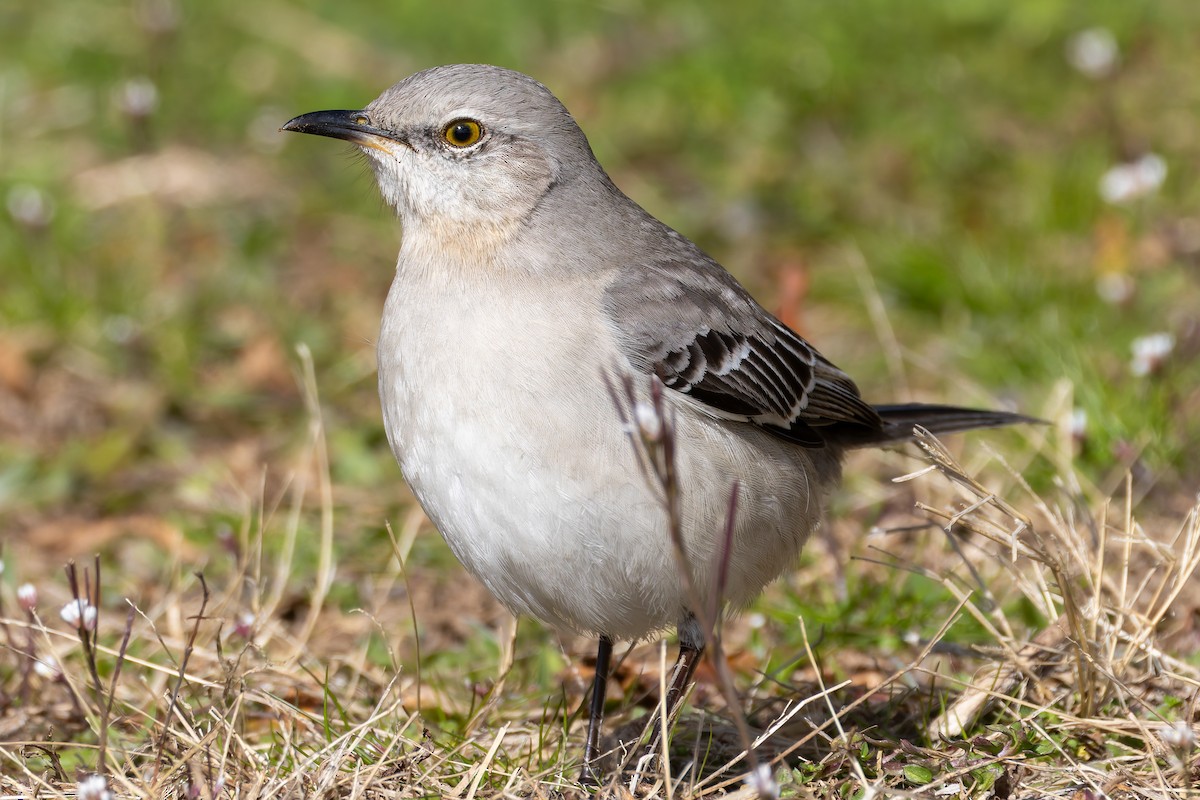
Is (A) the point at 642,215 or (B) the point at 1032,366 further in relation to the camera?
(B) the point at 1032,366

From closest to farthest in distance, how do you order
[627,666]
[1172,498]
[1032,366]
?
1. [627,666]
2. [1172,498]
3. [1032,366]

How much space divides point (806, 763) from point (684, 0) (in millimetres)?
8579

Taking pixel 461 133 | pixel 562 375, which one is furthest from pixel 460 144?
pixel 562 375

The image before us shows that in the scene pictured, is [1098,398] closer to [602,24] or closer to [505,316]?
[505,316]

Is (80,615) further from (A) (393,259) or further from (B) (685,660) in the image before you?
(A) (393,259)

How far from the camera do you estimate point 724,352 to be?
5188 mm

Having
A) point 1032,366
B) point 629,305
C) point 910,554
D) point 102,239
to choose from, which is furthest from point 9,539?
point 1032,366

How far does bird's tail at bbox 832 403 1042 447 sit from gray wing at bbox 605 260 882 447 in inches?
3.6

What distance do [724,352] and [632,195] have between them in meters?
4.79

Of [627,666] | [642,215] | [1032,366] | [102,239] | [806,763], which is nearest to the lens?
[806,763]

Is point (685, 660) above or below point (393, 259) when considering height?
below

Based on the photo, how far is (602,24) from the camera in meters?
11.9

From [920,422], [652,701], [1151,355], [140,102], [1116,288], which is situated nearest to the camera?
[652,701]

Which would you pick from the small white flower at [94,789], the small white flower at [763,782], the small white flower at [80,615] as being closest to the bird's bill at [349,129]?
the small white flower at [80,615]
